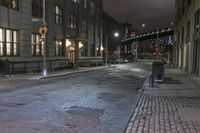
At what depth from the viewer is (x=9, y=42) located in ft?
94.3

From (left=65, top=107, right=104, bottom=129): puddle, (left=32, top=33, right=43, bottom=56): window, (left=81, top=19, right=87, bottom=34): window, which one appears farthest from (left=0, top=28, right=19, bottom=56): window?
(left=81, top=19, right=87, bottom=34): window

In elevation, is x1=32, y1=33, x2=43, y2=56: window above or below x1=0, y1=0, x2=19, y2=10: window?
below

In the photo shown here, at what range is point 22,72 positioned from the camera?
29344 millimetres

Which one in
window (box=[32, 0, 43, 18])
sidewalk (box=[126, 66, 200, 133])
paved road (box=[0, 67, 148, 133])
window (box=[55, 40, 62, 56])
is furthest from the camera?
window (box=[55, 40, 62, 56])

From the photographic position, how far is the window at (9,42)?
91.1 ft

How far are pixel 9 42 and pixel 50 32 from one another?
936cm

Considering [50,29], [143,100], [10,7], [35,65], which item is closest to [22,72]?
[35,65]

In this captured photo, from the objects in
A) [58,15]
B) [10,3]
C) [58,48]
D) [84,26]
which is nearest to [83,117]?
[10,3]

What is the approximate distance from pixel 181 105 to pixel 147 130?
4.37 meters

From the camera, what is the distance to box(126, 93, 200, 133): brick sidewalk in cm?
792

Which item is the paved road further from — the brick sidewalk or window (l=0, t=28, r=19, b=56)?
window (l=0, t=28, r=19, b=56)

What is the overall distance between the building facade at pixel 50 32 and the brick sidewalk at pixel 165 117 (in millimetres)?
17153

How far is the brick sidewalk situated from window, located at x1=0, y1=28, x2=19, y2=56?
18211mm

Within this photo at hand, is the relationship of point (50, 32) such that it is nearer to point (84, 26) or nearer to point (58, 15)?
point (58, 15)
